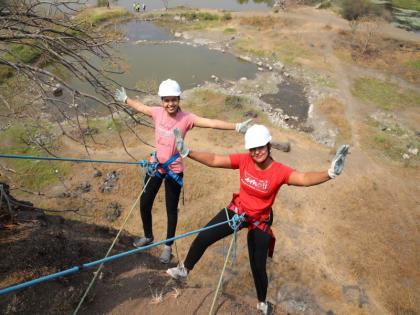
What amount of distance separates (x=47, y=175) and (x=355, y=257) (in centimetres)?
1028

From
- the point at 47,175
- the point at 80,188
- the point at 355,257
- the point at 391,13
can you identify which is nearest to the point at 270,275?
the point at 355,257

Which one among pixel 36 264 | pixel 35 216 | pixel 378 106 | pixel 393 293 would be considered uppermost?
pixel 36 264

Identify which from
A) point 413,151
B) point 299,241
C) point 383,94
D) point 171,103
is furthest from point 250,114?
point 171,103

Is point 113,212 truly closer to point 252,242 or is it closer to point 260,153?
point 252,242

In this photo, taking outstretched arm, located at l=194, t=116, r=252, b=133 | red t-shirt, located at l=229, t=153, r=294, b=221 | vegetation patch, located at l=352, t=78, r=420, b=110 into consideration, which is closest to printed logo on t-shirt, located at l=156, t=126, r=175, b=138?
outstretched arm, located at l=194, t=116, r=252, b=133

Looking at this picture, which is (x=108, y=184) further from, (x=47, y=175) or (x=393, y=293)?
(x=393, y=293)

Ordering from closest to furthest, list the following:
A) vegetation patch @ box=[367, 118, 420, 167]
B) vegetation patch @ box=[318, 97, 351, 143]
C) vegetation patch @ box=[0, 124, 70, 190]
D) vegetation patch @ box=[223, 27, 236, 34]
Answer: vegetation patch @ box=[0, 124, 70, 190]
vegetation patch @ box=[367, 118, 420, 167]
vegetation patch @ box=[318, 97, 351, 143]
vegetation patch @ box=[223, 27, 236, 34]

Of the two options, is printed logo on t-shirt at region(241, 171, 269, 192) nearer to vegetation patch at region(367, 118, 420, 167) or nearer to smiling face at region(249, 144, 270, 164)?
smiling face at region(249, 144, 270, 164)

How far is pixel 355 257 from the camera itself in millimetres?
9656

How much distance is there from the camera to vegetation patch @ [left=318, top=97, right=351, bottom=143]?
16.0 meters

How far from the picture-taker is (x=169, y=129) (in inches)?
188

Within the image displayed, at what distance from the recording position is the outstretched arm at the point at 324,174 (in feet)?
11.7

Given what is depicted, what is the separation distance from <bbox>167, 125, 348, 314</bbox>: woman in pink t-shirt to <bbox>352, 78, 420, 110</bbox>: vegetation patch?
17.0m

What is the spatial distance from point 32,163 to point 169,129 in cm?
1002
